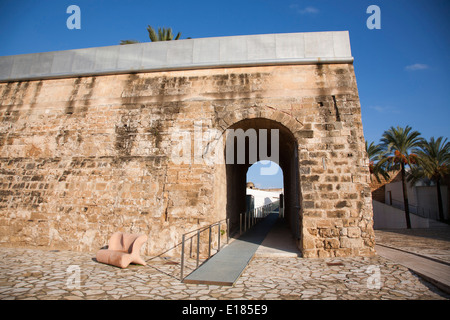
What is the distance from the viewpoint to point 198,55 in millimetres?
7633

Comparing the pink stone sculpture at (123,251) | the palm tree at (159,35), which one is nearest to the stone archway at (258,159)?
the pink stone sculpture at (123,251)

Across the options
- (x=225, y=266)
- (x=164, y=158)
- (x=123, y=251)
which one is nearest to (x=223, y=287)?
(x=225, y=266)

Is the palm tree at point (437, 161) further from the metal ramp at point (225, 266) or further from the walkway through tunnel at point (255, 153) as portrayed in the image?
the metal ramp at point (225, 266)

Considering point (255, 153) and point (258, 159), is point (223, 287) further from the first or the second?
point (258, 159)

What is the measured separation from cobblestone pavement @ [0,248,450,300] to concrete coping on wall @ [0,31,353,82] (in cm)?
549

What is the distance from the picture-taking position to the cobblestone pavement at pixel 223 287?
373 centimetres

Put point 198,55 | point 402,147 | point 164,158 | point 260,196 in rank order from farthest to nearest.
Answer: point 260,196 < point 402,147 < point 198,55 < point 164,158

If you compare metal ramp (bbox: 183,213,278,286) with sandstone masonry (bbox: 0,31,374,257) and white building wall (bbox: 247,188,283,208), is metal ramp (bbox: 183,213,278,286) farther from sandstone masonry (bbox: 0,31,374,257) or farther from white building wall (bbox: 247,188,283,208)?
white building wall (bbox: 247,188,283,208)

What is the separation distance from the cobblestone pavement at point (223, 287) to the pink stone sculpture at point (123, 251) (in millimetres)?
146

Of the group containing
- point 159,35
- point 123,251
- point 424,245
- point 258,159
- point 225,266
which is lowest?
point 424,245

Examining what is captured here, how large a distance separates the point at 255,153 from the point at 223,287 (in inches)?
301

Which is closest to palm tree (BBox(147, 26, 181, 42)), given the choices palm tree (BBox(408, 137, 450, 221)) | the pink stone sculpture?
the pink stone sculpture

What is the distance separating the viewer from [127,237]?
19.0ft

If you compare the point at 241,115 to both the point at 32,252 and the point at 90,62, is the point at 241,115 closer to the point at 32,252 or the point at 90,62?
the point at 90,62
